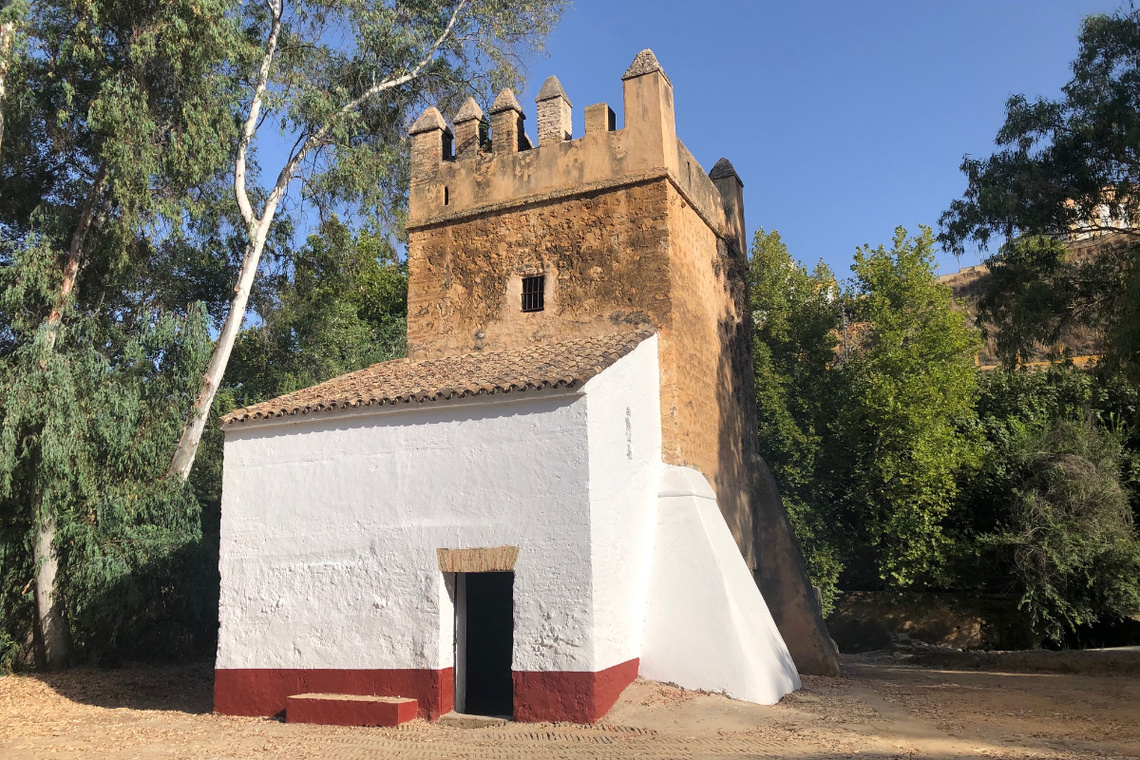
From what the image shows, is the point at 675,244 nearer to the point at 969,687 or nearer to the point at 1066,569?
the point at 969,687

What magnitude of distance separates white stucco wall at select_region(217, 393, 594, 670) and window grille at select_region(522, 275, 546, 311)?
310cm

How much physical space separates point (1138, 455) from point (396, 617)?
1829cm

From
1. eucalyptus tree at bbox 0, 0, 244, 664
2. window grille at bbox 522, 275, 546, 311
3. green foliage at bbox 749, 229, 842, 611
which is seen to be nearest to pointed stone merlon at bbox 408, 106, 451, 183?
window grille at bbox 522, 275, 546, 311

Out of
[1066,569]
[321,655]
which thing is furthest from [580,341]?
[1066,569]

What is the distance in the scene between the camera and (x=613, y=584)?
9.24 m

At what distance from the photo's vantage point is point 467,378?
10.3 m

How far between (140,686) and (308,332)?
9993 mm

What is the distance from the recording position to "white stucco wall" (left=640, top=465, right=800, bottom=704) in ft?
31.1

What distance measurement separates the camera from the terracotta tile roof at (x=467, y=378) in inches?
373

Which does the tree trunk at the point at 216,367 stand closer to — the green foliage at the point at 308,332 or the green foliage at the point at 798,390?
the green foliage at the point at 308,332

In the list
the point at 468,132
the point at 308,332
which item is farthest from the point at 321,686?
the point at 308,332

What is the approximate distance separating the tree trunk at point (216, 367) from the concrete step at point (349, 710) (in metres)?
7.41

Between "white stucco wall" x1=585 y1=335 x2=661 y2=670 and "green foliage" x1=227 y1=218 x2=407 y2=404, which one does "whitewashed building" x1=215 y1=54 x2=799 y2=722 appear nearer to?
"white stucco wall" x1=585 y1=335 x2=661 y2=670

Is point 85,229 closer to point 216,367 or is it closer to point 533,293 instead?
point 216,367
